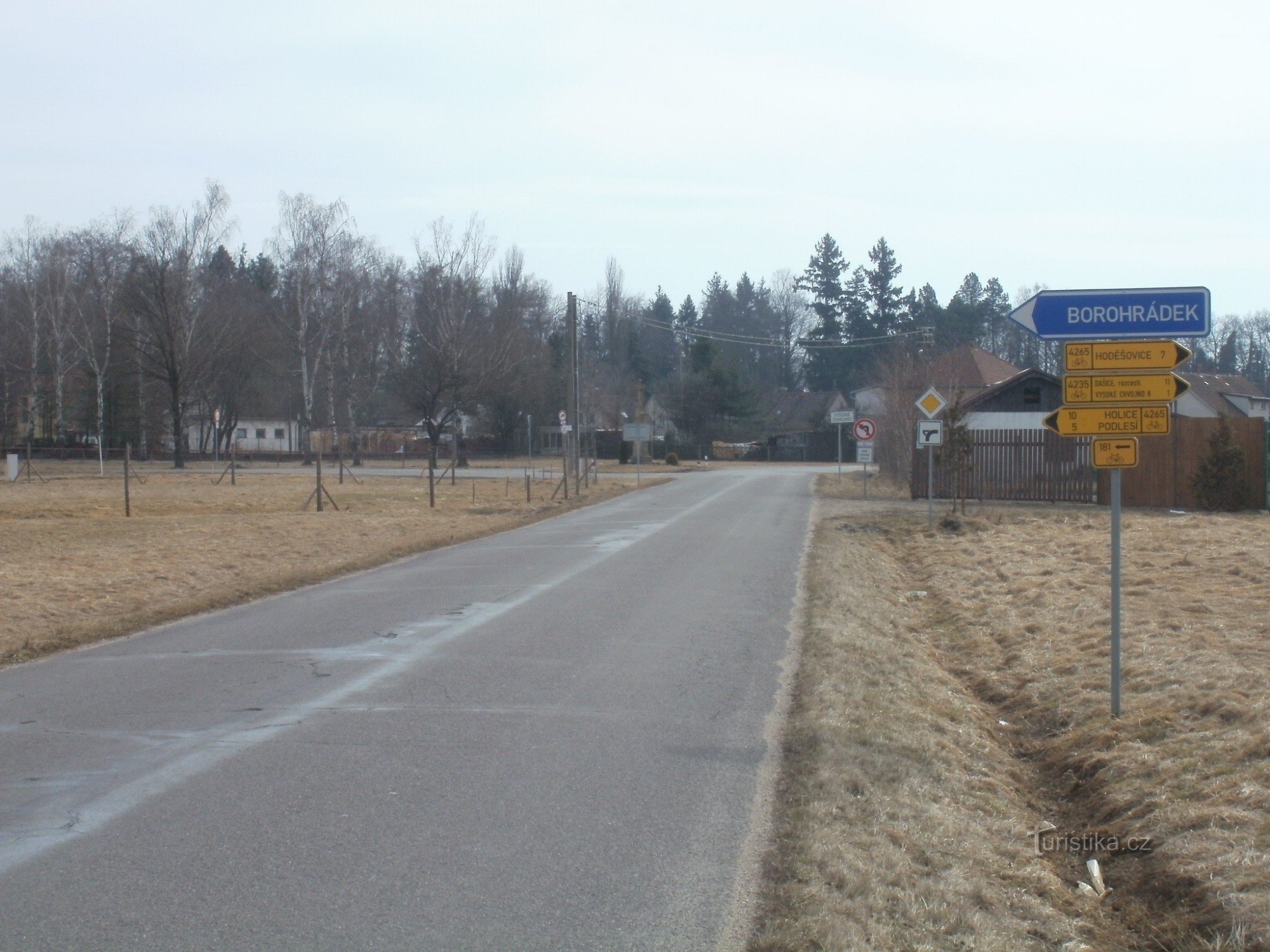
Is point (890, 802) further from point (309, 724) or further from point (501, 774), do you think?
point (309, 724)

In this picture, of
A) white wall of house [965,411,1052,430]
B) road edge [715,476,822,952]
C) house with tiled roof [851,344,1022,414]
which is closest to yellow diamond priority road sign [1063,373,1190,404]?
road edge [715,476,822,952]

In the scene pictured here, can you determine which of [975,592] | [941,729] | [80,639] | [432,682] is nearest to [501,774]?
[432,682]

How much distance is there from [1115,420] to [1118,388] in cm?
22

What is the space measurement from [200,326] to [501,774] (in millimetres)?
66501

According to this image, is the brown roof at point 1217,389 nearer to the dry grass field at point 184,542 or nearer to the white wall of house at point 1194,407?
the white wall of house at point 1194,407

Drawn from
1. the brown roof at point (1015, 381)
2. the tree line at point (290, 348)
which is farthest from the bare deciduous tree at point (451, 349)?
the brown roof at point (1015, 381)

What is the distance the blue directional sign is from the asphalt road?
3373mm

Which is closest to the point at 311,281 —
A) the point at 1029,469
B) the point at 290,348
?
the point at 290,348

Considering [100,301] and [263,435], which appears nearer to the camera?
[100,301]

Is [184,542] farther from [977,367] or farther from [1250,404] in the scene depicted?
[1250,404]

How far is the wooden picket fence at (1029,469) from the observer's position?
30.5 m

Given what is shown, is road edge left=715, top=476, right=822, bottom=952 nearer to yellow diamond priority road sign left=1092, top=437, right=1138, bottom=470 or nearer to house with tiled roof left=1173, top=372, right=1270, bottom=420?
yellow diamond priority road sign left=1092, top=437, right=1138, bottom=470

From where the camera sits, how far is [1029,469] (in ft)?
102

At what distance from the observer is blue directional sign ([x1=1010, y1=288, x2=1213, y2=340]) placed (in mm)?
7641
